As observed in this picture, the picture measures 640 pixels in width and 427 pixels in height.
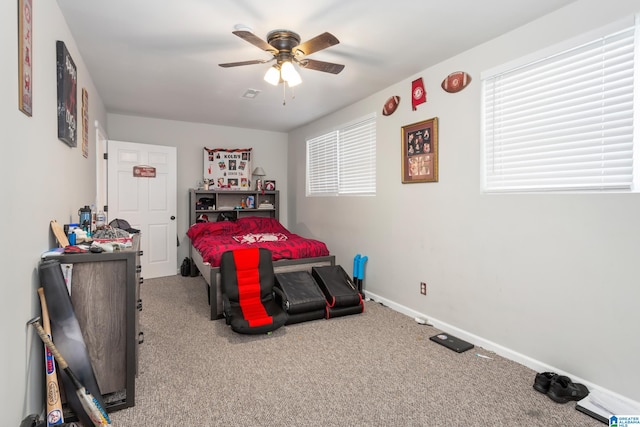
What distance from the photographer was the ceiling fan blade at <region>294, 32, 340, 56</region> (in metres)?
2.15

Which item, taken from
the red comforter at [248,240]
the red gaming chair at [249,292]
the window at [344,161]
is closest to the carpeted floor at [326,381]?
the red gaming chair at [249,292]

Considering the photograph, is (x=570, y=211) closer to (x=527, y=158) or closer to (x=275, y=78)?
(x=527, y=158)

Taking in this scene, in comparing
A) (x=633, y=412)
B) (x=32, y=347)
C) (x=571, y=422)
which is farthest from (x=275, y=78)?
(x=633, y=412)

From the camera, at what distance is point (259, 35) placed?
259cm

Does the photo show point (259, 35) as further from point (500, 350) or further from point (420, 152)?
point (500, 350)

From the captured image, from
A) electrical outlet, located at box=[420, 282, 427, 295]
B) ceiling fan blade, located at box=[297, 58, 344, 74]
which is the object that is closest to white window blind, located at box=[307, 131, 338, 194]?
electrical outlet, located at box=[420, 282, 427, 295]

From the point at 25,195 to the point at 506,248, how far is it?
9.90 feet

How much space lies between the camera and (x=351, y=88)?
148 inches

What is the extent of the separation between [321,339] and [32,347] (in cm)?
195

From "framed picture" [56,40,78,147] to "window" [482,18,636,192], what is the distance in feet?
9.99

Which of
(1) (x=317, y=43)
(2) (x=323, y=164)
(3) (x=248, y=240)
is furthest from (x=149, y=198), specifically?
(1) (x=317, y=43)

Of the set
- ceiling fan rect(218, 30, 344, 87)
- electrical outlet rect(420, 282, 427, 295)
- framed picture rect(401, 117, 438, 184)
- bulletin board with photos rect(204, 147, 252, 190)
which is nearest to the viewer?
ceiling fan rect(218, 30, 344, 87)

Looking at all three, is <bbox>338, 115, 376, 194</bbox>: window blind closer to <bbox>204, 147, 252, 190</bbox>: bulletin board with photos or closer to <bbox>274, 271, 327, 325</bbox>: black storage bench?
<bbox>274, 271, 327, 325</bbox>: black storage bench

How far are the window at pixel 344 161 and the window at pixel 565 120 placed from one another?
5.07 ft
